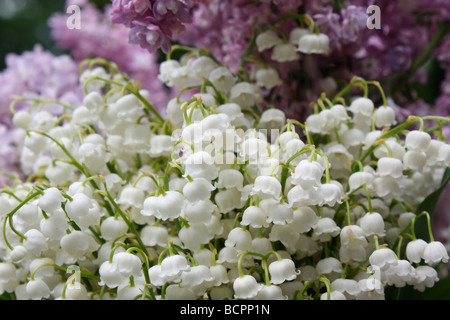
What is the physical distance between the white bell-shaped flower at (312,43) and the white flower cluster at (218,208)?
7 centimetres

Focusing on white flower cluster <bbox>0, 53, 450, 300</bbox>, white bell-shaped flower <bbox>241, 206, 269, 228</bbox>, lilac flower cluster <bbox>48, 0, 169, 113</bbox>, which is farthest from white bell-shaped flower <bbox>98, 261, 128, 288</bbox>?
lilac flower cluster <bbox>48, 0, 169, 113</bbox>

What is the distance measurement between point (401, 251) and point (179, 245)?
21cm

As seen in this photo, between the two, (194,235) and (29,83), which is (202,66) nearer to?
(194,235)

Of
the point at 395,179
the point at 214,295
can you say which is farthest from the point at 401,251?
the point at 214,295

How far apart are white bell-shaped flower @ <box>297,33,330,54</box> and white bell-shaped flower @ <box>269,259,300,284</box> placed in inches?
9.1

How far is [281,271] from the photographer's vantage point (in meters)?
0.45

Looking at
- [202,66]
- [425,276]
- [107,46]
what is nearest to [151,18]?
[202,66]

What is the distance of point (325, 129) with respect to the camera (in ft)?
1.81

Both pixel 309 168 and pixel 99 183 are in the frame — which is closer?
pixel 309 168

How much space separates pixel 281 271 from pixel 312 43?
9.7 inches

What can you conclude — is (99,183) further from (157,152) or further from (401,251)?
(401,251)

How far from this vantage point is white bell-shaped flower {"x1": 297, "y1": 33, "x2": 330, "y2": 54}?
22.8 inches

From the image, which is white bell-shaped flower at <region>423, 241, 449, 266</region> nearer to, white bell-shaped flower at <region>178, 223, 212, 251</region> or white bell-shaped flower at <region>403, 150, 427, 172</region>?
white bell-shaped flower at <region>403, 150, 427, 172</region>

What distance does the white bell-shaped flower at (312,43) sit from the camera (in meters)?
0.58
